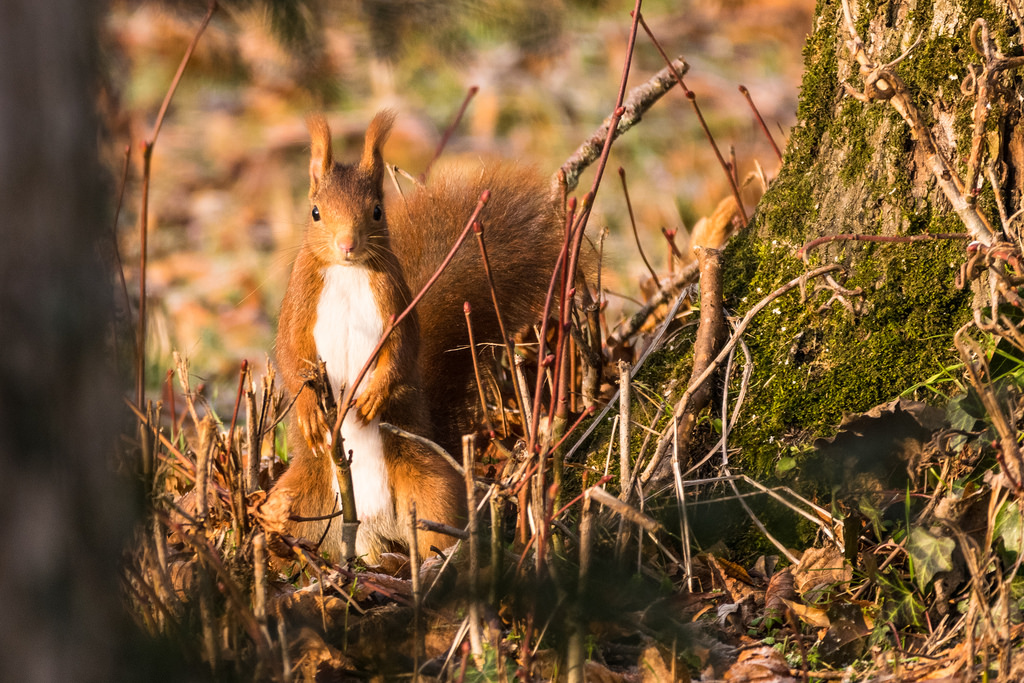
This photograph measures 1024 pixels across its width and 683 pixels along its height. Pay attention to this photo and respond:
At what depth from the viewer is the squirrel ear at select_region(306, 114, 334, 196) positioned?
5.82 ft

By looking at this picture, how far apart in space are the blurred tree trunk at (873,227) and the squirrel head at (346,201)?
72 centimetres

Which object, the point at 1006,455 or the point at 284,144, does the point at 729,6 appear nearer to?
the point at 284,144

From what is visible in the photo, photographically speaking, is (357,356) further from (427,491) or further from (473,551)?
(473,551)

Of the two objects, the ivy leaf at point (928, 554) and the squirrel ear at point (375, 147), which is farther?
the squirrel ear at point (375, 147)

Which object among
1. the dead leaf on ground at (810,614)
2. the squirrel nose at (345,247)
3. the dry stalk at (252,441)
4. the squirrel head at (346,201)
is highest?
the squirrel head at (346,201)

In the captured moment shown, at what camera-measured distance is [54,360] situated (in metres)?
0.80

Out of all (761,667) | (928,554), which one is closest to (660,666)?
(761,667)

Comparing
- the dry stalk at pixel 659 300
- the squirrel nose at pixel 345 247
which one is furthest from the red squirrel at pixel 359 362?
the dry stalk at pixel 659 300

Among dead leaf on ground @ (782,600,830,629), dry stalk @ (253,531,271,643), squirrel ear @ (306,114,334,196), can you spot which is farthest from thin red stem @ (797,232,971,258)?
dry stalk @ (253,531,271,643)

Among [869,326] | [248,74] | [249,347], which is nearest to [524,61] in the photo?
[249,347]

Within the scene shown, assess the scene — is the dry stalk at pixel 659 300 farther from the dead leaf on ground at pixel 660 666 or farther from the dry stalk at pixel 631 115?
the dead leaf on ground at pixel 660 666

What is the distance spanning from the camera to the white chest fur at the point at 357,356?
5.83ft

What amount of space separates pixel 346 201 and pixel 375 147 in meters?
0.13

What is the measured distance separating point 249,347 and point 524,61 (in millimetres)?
2184
